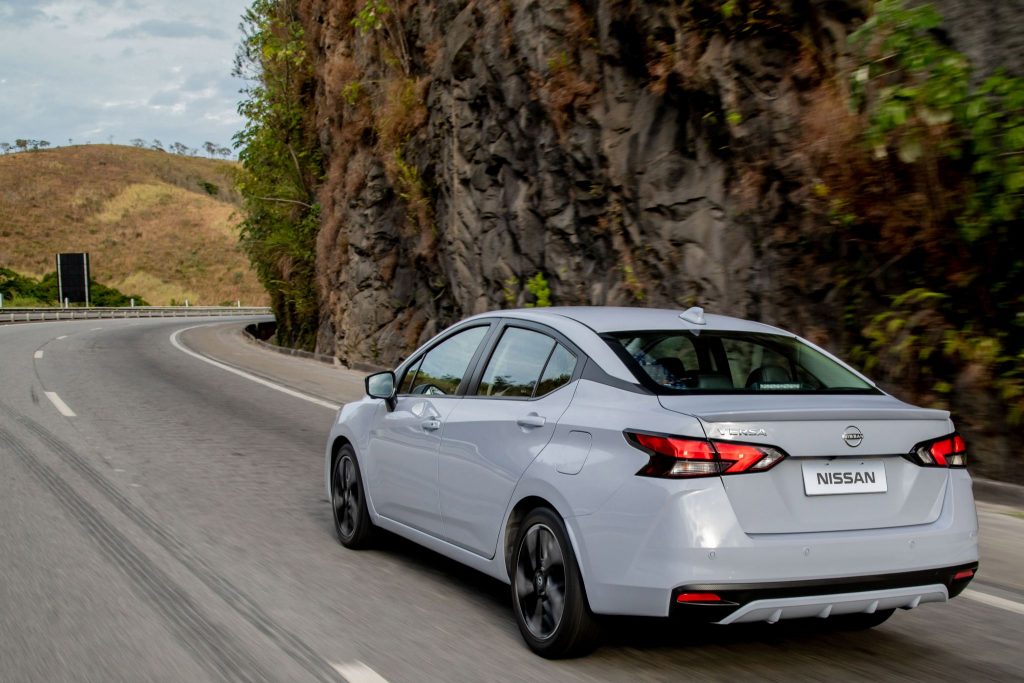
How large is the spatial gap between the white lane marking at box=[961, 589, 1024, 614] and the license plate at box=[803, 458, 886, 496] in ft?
5.67

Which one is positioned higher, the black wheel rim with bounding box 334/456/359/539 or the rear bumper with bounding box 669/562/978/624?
the rear bumper with bounding box 669/562/978/624

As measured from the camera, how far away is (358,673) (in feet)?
13.9

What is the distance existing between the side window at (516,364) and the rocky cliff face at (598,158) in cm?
564

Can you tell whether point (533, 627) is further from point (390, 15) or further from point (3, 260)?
point (3, 260)

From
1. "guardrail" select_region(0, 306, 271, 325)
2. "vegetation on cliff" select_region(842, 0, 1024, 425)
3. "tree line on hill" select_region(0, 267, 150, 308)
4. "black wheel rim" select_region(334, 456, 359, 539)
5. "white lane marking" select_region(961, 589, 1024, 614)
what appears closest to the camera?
"white lane marking" select_region(961, 589, 1024, 614)

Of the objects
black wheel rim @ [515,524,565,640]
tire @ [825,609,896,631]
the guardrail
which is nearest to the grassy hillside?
the guardrail

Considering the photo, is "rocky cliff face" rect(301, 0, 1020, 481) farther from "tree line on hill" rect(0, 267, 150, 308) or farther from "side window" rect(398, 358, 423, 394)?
"tree line on hill" rect(0, 267, 150, 308)

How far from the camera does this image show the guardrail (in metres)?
54.9

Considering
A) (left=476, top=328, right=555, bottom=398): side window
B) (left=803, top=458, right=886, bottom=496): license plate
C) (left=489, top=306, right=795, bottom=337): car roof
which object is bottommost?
(left=803, top=458, right=886, bottom=496): license plate

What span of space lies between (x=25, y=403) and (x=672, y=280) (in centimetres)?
874

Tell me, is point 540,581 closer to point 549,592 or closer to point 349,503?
point 549,592

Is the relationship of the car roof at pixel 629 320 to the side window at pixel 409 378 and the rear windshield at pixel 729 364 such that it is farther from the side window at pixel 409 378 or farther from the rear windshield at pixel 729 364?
the side window at pixel 409 378

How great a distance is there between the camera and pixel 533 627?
4578 mm

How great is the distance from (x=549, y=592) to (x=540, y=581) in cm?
9
